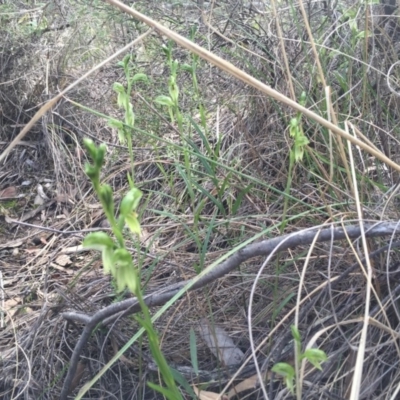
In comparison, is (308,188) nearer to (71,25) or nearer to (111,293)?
(111,293)

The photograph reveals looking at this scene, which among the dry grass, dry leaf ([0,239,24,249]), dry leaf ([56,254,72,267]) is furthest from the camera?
dry leaf ([0,239,24,249])

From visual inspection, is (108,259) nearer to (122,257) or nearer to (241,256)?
(122,257)

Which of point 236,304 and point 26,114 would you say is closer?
point 236,304

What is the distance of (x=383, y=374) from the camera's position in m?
1.16

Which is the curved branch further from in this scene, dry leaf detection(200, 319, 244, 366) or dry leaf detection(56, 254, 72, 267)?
dry leaf detection(56, 254, 72, 267)

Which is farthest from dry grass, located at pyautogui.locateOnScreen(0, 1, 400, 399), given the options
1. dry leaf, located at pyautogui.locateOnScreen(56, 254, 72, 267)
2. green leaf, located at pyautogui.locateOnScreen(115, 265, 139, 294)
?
green leaf, located at pyautogui.locateOnScreen(115, 265, 139, 294)

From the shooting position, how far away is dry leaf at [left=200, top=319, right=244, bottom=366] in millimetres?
1404

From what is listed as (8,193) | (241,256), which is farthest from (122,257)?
(8,193)

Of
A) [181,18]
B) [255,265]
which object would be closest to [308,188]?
[255,265]

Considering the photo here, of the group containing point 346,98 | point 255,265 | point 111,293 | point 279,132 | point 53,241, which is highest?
point 346,98

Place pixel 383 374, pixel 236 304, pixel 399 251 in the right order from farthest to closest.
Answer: pixel 236 304
pixel 399 251
pixel 383 374

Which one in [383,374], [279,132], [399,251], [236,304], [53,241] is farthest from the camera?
[53,241]

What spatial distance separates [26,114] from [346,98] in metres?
1.90

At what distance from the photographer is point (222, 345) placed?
56.7 inches
